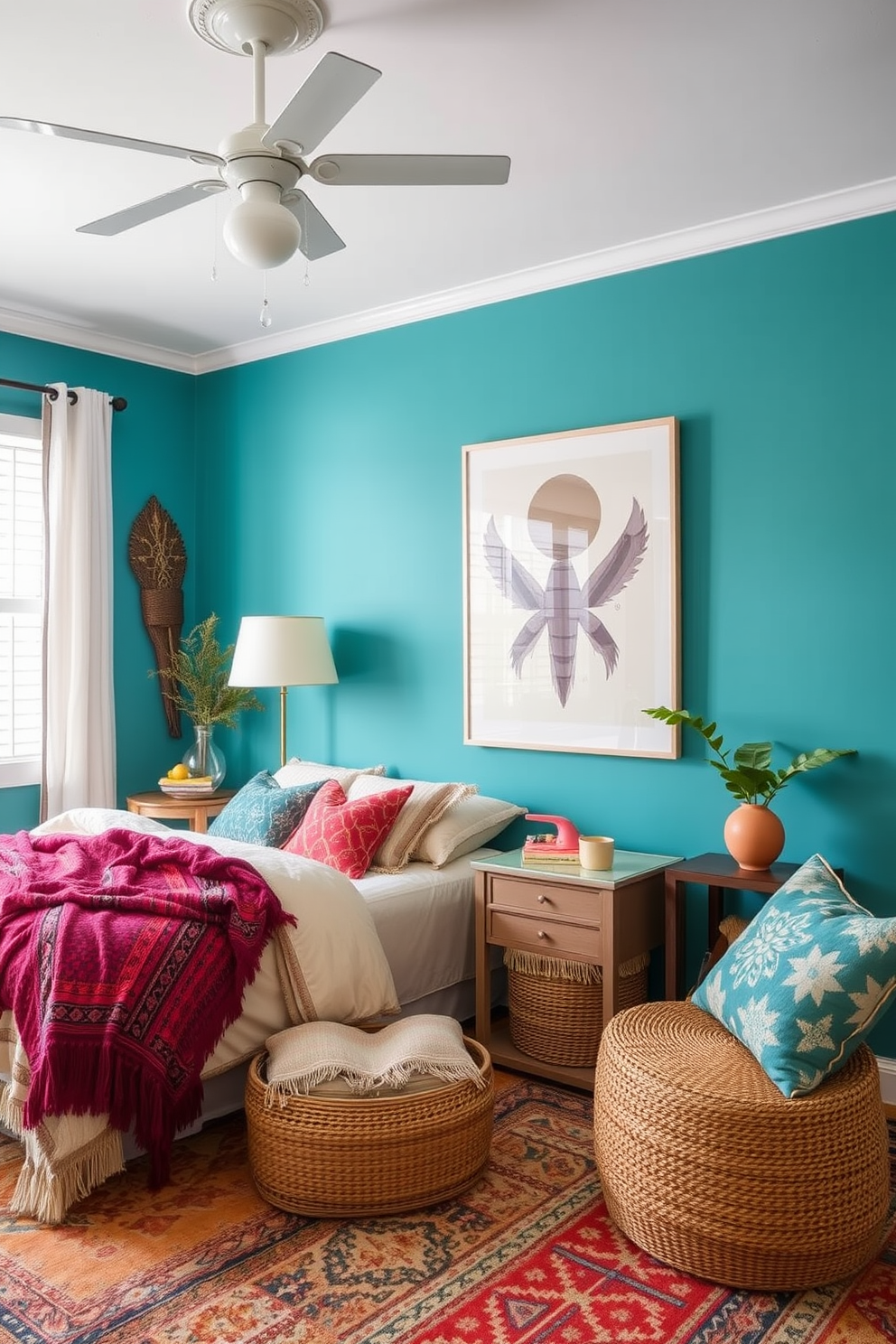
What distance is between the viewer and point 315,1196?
8.40 ft

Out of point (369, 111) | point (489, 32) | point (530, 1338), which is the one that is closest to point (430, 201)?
point (369, 111)

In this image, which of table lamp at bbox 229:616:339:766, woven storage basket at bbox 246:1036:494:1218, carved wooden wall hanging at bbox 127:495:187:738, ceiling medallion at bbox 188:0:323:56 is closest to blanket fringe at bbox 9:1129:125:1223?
woven storage basket at bbox 246:1036:494:1218

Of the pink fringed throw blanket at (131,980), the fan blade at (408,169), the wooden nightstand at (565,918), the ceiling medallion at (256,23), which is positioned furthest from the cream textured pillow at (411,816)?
the ceiling medallion at (256,23)

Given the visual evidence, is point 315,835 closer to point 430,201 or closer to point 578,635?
point 578,635

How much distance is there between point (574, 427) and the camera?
3.98 meters

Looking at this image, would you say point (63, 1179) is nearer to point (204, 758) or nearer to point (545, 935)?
point (545, 935)

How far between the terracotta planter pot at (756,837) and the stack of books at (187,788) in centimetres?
245

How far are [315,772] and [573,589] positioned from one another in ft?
4.27

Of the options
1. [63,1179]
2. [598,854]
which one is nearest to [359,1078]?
[63,1179]

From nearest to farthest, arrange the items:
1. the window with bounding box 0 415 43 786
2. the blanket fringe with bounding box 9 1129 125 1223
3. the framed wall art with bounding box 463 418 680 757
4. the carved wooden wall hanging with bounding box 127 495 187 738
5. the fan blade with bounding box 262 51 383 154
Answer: the fan blade with bounding box 262 51 383 154
the blanket fringe with bounding box 9 1129 125 1223
the framed wall art with bounding box 463 418 680 757
the window with bounding box 0 415 43 786
the carved wooden wall hanging with bounding box 127 495 187 738

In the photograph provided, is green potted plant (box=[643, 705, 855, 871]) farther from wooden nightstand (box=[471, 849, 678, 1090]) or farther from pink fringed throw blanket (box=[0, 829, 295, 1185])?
pink fringed throw blanket (box=[0, 829, 295, 1185])

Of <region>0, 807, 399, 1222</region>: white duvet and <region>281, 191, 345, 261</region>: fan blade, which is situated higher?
<region>281, 191, 345, 261</region>: fan blade

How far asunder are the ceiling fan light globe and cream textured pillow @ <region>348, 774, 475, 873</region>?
6.81 feet

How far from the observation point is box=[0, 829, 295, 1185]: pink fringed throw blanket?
2.56 metres
